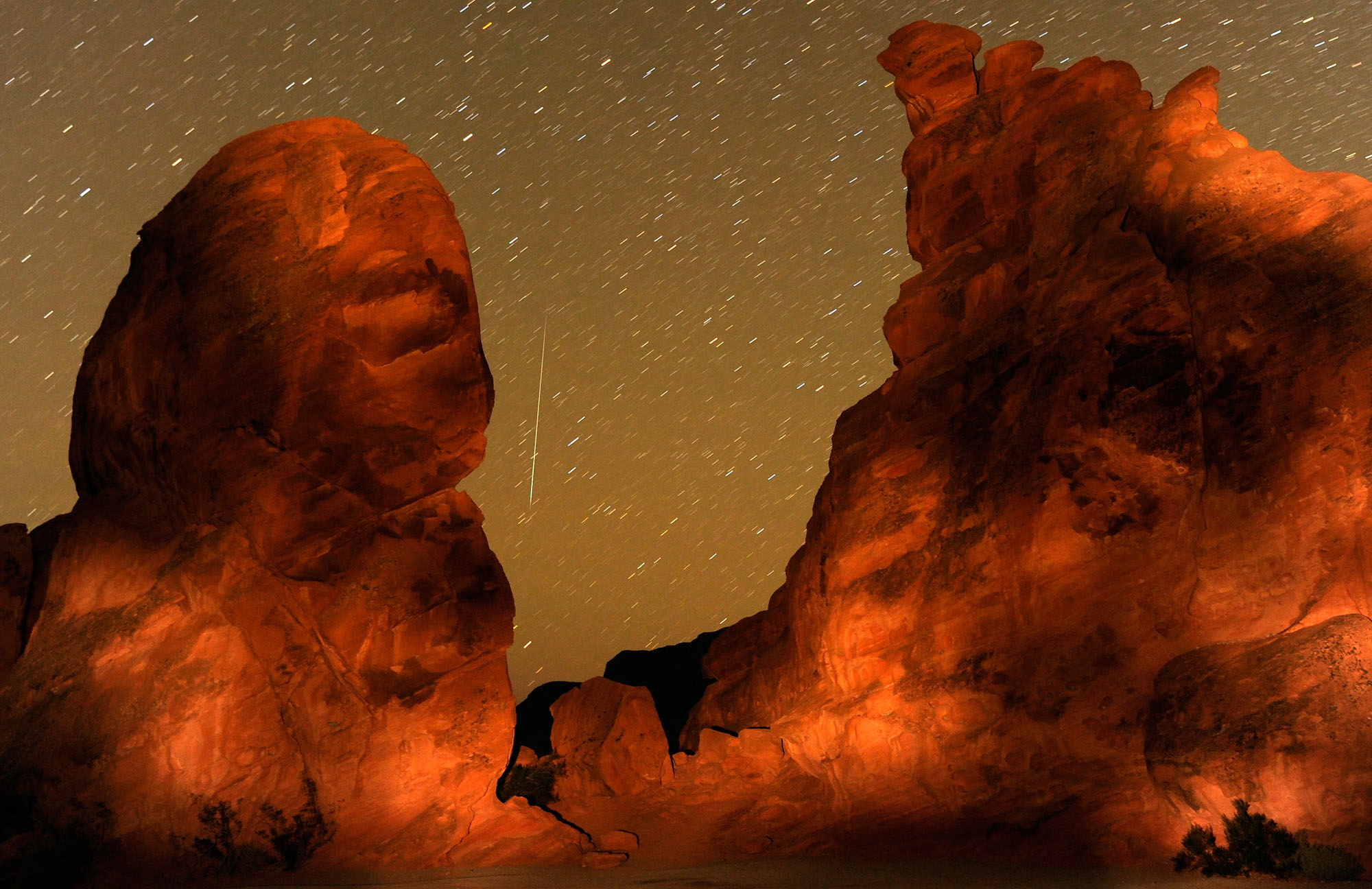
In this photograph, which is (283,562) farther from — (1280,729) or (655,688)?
(655,688)

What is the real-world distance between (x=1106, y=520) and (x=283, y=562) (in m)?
16.5

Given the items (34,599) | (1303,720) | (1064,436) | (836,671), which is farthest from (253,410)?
(1303,720)

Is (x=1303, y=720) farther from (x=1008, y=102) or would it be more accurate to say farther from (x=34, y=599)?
(x=34, y=599)

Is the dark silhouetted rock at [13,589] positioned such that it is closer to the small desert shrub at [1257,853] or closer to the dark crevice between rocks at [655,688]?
the dark crevice between rocks at [655,688]

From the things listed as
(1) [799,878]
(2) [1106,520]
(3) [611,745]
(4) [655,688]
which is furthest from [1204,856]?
(4) [655,688]

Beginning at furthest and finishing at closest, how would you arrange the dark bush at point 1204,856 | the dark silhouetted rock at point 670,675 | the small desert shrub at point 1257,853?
1. the dark silhouetted rock at point 670,675
2. the dark bush at point 1204,856
3. the small desert shrub at point 1257,853

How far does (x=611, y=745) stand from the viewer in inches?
991

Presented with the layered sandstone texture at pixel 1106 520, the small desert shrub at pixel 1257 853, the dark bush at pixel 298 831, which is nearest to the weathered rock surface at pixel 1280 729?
the layered sandstone texture at pixel 1106 520

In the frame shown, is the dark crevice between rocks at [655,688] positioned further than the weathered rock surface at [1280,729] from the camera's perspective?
Yes

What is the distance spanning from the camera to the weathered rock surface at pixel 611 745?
24.8m

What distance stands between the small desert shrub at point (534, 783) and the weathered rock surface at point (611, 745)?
200 mm

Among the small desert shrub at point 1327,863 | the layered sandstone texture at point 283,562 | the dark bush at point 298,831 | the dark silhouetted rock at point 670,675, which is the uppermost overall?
the layered sandstone texture at point 283,562

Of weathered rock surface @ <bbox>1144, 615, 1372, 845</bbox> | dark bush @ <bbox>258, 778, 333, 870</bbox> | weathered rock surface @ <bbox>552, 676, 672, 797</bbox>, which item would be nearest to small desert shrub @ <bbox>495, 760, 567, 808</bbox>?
weathered rock surface @ <bbox>552, 676, 672, 797</bbox>

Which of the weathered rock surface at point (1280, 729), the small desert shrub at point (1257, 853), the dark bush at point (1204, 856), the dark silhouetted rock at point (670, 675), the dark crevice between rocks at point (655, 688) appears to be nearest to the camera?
the small desert shrub at point (1257, 853)
